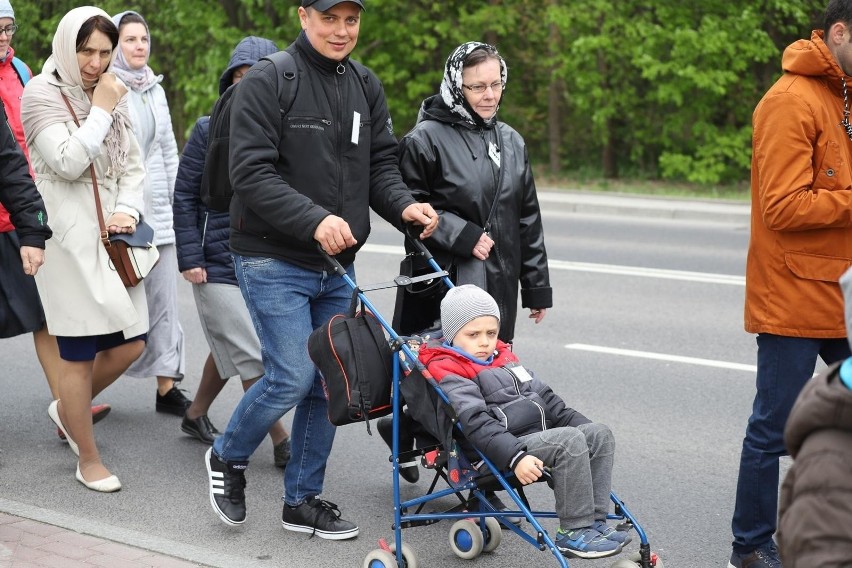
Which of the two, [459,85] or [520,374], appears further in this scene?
[459,85]

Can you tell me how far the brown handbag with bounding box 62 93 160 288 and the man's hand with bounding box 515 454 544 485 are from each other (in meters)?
2.36

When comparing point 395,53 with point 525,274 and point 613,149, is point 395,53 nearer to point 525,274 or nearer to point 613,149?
point 613,149

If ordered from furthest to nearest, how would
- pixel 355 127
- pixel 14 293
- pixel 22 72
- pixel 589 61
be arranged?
pixel 589 61, pixel 22 72, pixel 14 293, pixel 355 127

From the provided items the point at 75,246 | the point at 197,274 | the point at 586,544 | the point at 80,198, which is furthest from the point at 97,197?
the point at 586,544

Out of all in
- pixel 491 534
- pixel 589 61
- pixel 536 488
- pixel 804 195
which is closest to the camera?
pixel 804 195

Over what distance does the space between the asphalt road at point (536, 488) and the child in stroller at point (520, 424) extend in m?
0.66

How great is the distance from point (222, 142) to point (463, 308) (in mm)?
1206

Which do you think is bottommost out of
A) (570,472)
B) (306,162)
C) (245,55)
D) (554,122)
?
(554,122)

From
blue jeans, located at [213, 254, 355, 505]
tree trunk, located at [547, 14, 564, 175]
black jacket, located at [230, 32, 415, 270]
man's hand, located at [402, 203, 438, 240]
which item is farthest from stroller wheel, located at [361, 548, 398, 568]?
tree trunk, located at [547, 14, 564, 175]

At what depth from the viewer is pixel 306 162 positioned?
4688 mm

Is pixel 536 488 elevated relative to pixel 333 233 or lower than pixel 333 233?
lower

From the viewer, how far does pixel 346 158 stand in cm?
478

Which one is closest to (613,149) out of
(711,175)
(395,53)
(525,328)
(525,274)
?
(711,175)

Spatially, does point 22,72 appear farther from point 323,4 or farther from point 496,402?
point 496,402
